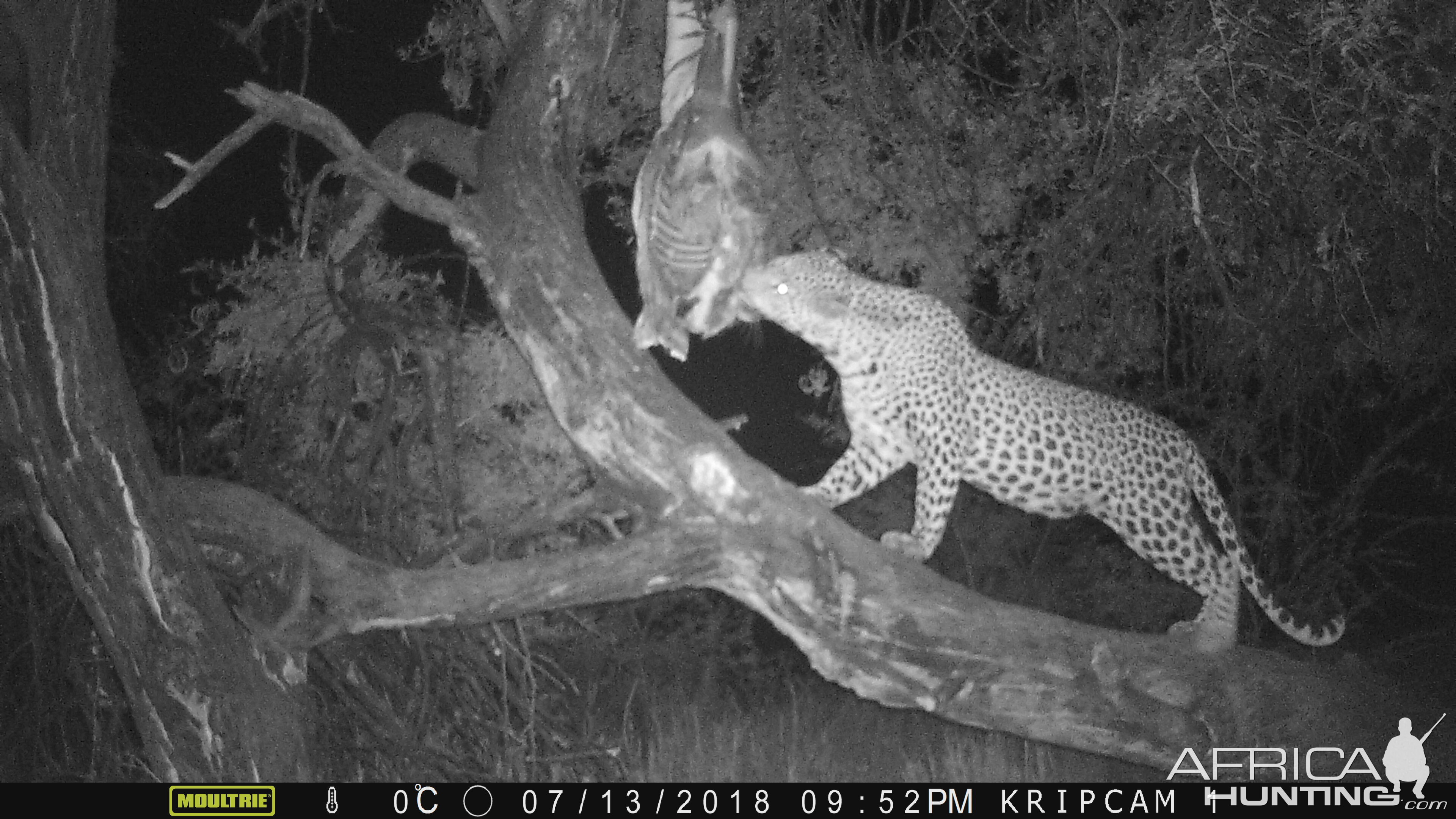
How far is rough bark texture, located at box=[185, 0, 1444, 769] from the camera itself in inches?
128

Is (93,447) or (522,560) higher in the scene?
(93,447)

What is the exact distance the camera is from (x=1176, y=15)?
12.8 feet

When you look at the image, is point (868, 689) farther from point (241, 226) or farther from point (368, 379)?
point (241, 226)

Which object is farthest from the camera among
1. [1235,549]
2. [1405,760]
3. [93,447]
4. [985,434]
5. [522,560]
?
[1235,549]

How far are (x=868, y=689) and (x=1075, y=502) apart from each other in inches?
45.3

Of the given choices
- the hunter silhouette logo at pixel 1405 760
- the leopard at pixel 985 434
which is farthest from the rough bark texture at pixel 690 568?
the leopard at pixel 985 434

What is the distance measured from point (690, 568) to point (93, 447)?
1.43 meters

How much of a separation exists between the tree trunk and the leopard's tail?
2.81 m

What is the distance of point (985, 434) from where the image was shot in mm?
4117

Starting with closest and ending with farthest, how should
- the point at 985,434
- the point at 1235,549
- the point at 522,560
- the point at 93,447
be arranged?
the point at 93,447 → the point at 522,560 → the point at 985,434 → the point at 1235,549

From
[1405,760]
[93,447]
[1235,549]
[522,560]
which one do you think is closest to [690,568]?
[522,560]

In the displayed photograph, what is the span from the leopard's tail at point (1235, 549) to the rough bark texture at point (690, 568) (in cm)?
58

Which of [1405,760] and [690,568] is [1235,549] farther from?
[690,568]
